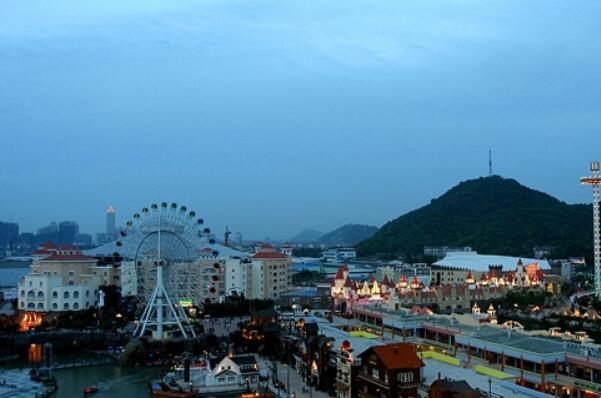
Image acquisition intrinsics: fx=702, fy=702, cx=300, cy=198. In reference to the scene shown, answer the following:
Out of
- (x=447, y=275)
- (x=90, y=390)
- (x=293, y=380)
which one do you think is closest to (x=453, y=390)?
(x=293, y=380)

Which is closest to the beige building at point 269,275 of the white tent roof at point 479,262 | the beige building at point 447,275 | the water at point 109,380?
the beige building at point 447,275

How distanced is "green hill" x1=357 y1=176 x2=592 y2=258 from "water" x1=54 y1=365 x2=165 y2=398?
48.9 m

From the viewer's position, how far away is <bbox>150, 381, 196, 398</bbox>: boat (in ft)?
65.0

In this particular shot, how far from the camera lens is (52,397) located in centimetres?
2034

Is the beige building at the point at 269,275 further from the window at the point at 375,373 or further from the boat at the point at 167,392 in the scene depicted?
the window at the point at 375,373

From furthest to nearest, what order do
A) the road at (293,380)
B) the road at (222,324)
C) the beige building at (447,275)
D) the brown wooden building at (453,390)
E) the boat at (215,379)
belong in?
the beige building at (447,275), the road at (222,324), the boat at (215,379), the road at (293,380), the brown wooden building at (453,390)

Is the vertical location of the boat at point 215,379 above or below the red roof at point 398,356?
below

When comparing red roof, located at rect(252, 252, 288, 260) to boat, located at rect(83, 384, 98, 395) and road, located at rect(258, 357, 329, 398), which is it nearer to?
road, located at rect(258, 357, 329, 398)

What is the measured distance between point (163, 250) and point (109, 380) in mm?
6701

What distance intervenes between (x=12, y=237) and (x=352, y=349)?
134 m

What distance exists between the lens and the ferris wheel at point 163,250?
91.9 feet

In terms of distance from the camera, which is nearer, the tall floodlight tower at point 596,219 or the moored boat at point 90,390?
the moored boat at point 90,390

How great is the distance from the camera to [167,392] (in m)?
20.0

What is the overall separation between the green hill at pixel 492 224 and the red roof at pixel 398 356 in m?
50.7
